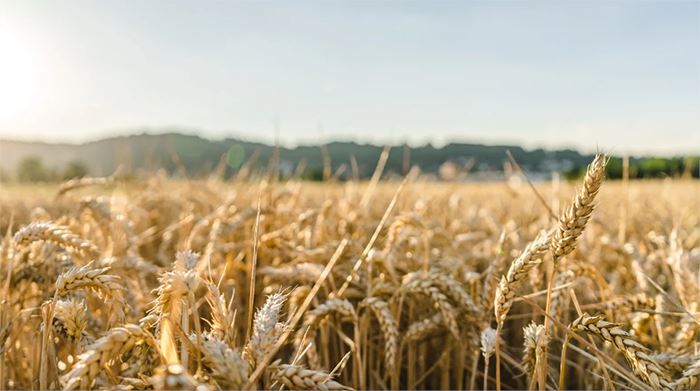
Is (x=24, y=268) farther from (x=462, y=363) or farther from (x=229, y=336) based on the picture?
(x=462, y=363)

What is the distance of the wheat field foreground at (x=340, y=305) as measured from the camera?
89cm

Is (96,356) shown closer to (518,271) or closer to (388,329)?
(518,271)

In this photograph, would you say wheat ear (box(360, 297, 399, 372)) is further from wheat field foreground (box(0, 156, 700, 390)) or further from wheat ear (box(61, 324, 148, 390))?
wheat ear (box(61, 324, 148, 390))

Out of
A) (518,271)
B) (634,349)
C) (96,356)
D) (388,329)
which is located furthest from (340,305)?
(96,356)

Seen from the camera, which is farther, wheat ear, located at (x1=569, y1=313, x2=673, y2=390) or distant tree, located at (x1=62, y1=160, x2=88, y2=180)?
distant tree, located at (x1=62, y1=160, x2=88, y2=180)

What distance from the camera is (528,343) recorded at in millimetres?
1112

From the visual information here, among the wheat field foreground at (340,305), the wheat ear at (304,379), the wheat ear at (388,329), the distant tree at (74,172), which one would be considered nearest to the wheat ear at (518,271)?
the wheat field foreground at (340,305)

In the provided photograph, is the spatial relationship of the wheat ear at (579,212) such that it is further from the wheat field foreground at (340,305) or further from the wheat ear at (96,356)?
the wheat ear at (96,356)

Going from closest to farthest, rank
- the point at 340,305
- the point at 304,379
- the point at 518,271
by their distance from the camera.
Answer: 1. the point at 304,379
2. the point at 518,271
3. the point at 340,305

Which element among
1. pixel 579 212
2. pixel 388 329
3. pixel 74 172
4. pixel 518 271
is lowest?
pixel 388 329

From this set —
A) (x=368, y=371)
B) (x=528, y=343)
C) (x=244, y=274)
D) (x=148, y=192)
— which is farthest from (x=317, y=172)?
(x=528, y=343)

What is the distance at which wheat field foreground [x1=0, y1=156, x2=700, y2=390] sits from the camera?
35.1 inches

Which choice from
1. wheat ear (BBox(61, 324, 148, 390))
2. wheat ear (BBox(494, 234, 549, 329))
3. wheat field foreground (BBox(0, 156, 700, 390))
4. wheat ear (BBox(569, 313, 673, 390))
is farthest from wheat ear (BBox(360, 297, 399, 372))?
wheat ear (BBox(61, 324, 148, 390))

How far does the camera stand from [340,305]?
5.23ft
